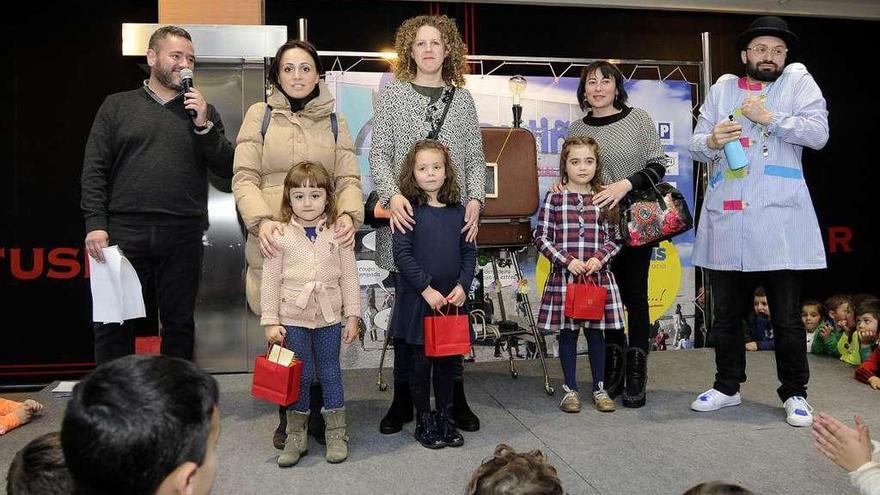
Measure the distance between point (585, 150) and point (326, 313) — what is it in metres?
1.36

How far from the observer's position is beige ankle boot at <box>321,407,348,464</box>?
7.97 feet

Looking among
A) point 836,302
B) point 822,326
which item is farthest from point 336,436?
point 836,302

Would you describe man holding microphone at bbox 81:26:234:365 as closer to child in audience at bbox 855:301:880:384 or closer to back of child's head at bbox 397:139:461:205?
back of child's head at bbox 397:139:461:205

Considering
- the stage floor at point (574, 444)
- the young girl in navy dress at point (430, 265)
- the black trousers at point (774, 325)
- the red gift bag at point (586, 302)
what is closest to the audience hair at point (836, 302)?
the stage floor at point (574, 444)

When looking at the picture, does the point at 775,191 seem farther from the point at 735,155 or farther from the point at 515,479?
the point at 515,479

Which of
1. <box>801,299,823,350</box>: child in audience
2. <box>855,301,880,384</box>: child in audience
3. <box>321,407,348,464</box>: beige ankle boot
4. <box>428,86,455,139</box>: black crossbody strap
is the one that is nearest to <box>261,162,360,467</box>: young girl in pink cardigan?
<box>321,407,348,464</box>: beige ankle boot

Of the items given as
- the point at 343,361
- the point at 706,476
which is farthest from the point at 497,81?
the point at 706,476

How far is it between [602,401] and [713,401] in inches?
18.5

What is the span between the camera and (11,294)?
4.93m

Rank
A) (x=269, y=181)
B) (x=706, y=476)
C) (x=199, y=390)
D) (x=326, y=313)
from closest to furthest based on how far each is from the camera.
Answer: (x=199, y=390) → (x=706, y=476) → (x=326, y=313) → (x=269, y=181)

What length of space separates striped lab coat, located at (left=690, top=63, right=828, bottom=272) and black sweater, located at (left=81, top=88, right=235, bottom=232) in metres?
2.14

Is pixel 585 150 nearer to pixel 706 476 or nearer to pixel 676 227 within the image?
pixel 676 227

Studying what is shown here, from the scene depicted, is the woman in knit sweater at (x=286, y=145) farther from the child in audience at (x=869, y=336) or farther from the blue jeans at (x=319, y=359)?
the child in audience at (x=869, y=336)

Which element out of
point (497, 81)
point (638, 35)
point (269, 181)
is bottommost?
point (269, 181)
